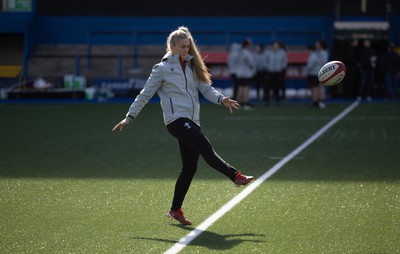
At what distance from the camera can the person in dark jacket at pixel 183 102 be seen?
29.8 ft

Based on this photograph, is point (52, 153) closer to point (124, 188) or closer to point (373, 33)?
point (124, 188)

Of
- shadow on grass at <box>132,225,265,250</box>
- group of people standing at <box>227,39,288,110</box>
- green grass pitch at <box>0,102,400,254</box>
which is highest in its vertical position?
shadow on grass at <box>132,225,265,250</box>

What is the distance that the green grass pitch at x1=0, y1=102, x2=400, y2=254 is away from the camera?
26.6 ft

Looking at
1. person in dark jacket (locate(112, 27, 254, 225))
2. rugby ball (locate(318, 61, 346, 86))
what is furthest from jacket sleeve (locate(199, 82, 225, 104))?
rugby ball (locate(318, 61, 346, 86))

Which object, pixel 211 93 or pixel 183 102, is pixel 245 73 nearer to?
pixel 211 93

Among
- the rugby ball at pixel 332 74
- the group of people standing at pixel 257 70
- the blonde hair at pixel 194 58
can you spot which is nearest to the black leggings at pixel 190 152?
the blonde hair at pixel 194 58

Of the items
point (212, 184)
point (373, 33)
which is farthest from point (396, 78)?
point (212, 184)

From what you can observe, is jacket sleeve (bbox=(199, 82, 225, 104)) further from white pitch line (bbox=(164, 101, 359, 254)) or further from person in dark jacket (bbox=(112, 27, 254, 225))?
white pitch line (bbox=(164, 101, 359, 254))

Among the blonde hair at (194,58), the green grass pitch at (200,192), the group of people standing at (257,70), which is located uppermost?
the blonde hair at (194,58)

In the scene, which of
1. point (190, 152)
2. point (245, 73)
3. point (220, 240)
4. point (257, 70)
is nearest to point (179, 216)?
point (190, 152)

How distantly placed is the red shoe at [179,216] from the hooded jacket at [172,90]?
846 mm

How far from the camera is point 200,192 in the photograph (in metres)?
11.2

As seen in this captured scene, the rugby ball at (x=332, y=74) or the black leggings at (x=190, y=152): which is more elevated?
the rugby ball at (x=332, y=74)

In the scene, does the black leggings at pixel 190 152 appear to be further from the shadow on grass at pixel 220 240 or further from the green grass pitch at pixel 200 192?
the shadow on grass at pixel 220 240
